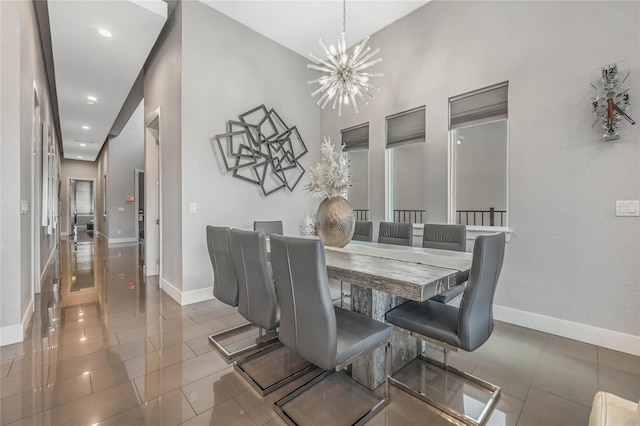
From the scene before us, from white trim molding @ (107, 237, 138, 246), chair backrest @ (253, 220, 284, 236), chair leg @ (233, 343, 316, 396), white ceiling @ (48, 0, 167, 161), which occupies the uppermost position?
white ceiling @ (48, 0, 167, 161)

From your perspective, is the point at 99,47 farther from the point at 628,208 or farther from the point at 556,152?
the point at 628,208

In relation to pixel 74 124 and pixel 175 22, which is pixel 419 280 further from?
pixel 74 124


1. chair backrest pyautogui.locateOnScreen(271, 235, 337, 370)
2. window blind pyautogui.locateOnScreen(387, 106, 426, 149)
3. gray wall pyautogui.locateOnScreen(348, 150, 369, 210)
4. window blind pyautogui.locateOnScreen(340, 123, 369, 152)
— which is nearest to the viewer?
chair backrest pyautogui.locateOnScreen(271, 235, 337, 370)

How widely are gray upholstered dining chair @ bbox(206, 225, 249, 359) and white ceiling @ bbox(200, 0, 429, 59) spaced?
307cm

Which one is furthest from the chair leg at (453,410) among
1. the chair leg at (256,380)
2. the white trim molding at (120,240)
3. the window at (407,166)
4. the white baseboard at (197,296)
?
the white trim molding at (120,240)

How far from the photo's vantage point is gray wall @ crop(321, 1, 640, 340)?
2293 mm

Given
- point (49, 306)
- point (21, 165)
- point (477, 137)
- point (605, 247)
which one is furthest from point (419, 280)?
point (49, 306)

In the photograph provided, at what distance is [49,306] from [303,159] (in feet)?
12.5

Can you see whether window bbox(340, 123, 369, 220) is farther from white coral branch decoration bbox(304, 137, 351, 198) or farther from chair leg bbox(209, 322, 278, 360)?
chair leg bbox(209, 322, 278, 360)

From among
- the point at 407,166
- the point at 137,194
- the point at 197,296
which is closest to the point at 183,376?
the point at 197,296

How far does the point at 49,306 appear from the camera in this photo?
128 inches

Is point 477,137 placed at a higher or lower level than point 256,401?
higher

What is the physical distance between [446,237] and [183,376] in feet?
8.11

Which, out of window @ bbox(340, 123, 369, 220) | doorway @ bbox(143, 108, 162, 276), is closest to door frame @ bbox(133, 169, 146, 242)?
doorway @ bbox(143, 108, 162, 276)
